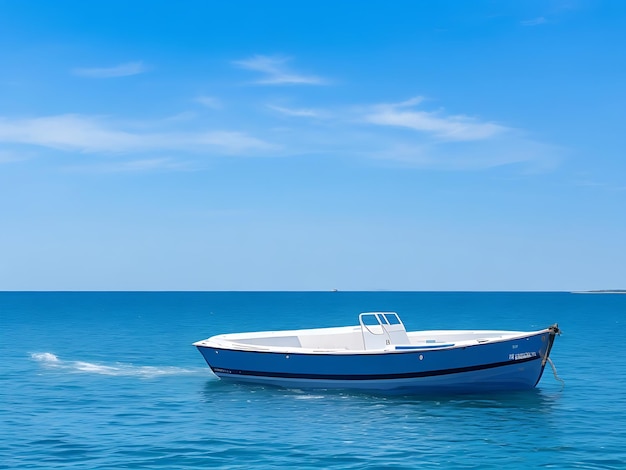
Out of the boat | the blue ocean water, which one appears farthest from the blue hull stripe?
the blue ocean water

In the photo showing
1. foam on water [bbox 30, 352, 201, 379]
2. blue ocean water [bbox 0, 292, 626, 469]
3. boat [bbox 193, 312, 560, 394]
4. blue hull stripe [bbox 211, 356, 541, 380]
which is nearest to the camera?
blue ocean water [bbox 0, 292, 626, 469]

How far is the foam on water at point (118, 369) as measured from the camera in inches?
1370

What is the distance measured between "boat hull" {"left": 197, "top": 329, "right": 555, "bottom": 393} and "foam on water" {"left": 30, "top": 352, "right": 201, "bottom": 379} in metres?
9.06

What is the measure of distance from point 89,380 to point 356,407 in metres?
14.0

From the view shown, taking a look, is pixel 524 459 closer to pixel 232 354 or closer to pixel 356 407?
pixel 356 407

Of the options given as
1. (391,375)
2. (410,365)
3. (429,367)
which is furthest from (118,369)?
(429,367)

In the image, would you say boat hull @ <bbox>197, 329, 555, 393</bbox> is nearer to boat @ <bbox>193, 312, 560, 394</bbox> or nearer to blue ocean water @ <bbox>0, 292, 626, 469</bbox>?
boat @ <bbox>193, 312, 560, 394</bbox>

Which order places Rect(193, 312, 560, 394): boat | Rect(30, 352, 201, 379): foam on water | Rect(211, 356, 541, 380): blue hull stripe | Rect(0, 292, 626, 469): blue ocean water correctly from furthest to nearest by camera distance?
Rect(30, 352, 201, 379): foam on water, Rect(211, 356, 541, 380): blue hull stripe, Rect(193, 312, 560, 394): boat, Rect(0, 292, 626, 469): blue ocean water

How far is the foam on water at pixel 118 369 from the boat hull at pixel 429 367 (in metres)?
9.06

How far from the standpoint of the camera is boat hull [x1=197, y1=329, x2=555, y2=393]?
84.8ft

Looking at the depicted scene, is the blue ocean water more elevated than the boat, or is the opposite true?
the boat

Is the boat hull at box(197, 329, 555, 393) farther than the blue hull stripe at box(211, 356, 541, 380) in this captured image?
No

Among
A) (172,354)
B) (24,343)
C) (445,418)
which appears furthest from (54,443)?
(24,343)

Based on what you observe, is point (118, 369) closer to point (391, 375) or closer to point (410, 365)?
point (391, 375)
